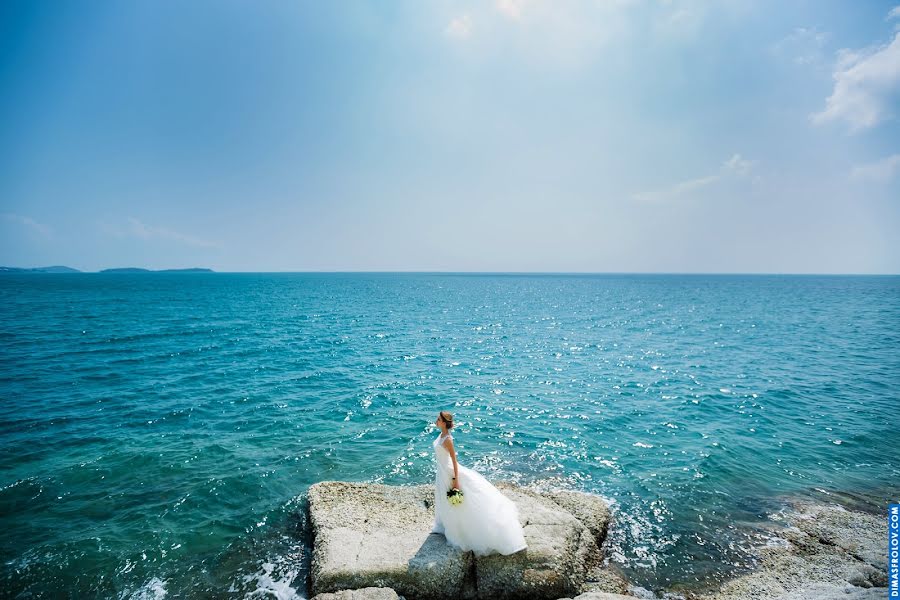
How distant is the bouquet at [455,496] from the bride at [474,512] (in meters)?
0.09

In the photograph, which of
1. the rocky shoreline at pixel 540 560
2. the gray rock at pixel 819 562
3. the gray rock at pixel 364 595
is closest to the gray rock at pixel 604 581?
the rocky shoreline at pixel 540 560

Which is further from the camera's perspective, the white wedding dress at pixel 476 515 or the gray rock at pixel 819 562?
the gray rock at pixel 819 562

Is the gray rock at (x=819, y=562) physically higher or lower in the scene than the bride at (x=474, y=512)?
lower

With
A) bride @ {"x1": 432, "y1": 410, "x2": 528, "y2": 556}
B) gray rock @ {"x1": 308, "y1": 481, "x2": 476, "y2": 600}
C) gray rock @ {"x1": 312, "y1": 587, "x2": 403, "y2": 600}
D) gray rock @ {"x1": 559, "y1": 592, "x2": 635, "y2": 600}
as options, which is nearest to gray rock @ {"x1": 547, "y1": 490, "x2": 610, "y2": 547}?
gray rock @ {"x1": 559, "y1": 592, "x2": 635, "y2": 600}

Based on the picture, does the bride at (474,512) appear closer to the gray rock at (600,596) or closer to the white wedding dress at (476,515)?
the white wedding dress at (476,515)

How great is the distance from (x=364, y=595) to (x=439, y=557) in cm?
177

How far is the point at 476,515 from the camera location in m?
8.87

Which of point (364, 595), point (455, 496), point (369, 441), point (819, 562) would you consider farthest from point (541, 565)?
point (369, 441)

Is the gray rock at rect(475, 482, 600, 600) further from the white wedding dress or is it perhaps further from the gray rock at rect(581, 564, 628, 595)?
the white wedding dress

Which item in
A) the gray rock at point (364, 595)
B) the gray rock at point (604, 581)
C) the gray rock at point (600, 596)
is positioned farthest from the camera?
the gray rock at point (604, 581)

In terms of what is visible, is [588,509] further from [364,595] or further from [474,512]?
[364,595]

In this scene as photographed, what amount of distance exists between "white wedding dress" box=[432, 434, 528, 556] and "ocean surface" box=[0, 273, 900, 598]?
3990 mm

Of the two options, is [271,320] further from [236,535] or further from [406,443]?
[236,535]

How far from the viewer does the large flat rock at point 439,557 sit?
866cm
